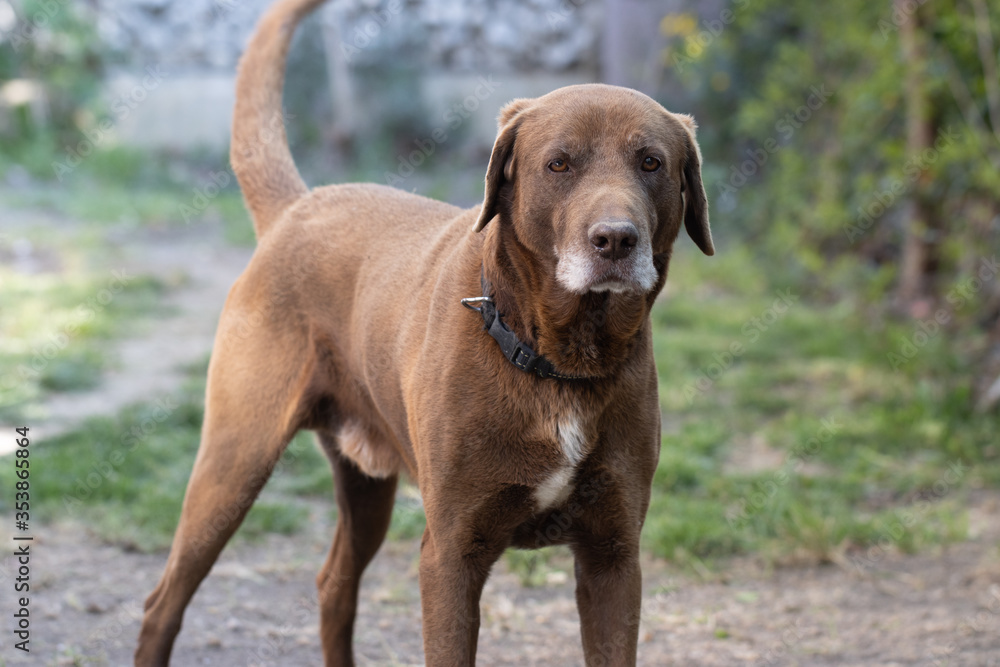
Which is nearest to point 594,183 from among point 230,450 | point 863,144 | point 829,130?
point 230,450

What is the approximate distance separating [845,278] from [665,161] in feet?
16.2

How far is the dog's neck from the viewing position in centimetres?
228

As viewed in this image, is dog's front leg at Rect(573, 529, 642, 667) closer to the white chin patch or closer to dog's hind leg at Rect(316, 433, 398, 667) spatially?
the white chin patch

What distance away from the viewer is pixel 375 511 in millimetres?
3154

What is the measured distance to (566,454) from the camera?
2.25 metres

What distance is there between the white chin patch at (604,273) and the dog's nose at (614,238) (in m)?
0.02

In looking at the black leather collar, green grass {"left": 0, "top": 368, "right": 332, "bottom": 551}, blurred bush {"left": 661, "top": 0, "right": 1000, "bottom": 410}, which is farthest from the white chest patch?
blurred bush {"left": 661, "top": 0, "right": 1000, "bottom": 410}

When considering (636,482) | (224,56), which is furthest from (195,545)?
(224,56)

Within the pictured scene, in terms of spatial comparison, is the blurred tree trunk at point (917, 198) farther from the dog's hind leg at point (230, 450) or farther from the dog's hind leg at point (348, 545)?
the dog's hind leg at point (230, 450)

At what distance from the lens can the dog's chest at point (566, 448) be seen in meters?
2.25

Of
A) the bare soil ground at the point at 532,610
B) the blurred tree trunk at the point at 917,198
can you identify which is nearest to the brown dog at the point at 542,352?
the bare soil ground at the point at 532,610

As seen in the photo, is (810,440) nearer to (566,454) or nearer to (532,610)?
(532,610)

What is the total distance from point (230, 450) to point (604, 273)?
1310 mm

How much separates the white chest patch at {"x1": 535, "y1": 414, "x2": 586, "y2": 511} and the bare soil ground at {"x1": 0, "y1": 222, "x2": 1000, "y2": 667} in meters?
1.24
